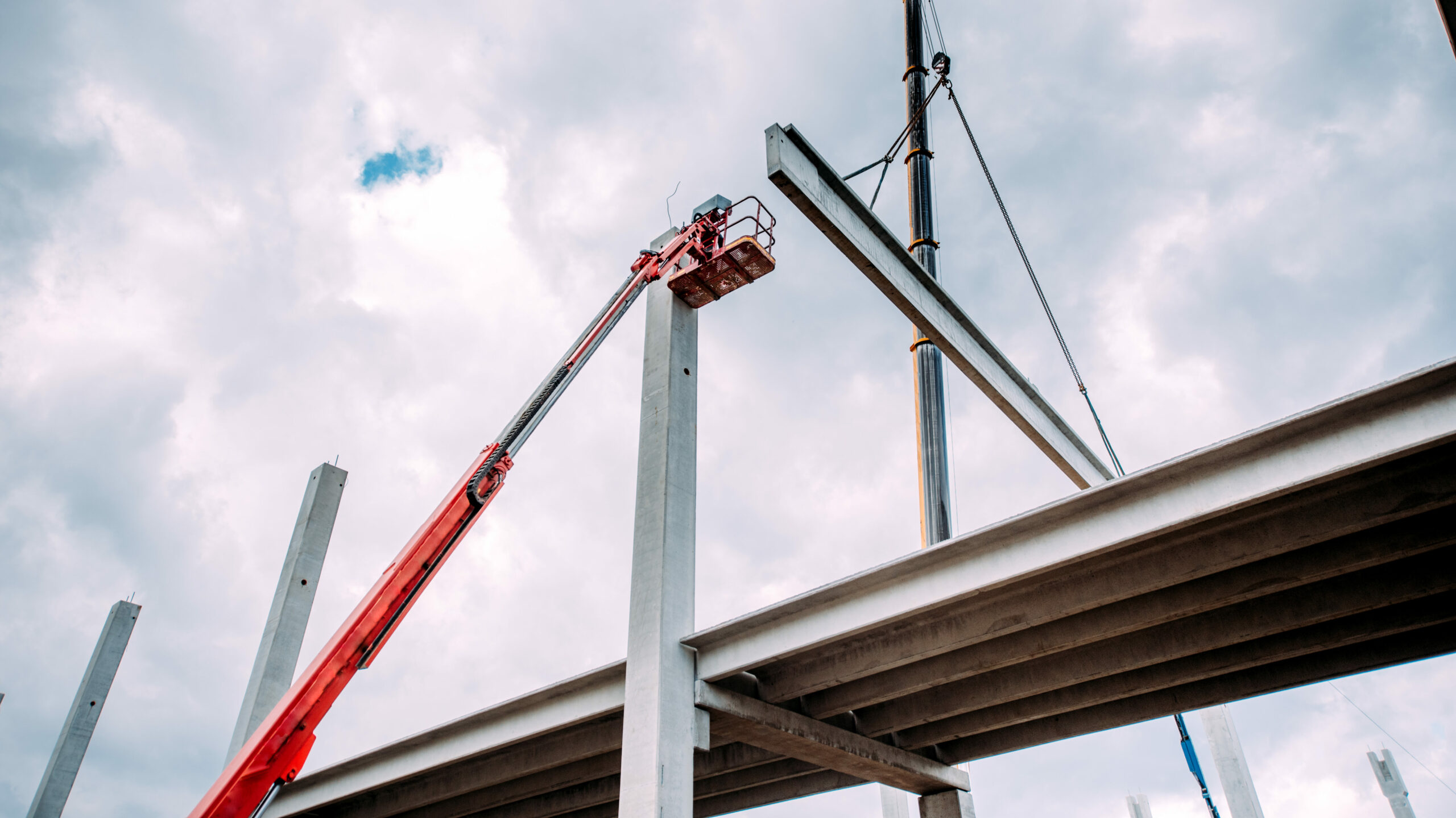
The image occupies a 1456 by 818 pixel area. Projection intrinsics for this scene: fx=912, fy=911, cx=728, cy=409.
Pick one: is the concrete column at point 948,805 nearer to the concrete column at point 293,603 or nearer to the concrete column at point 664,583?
the concrete column at point 664,583

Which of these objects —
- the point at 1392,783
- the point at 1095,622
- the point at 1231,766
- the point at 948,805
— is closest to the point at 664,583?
the point at 1095,622

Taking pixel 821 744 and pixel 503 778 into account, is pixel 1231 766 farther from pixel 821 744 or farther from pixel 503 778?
pixel 503 778

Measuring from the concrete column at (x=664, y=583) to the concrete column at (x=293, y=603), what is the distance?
500 inches

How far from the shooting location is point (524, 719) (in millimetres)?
15805

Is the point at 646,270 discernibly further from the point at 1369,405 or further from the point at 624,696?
the point at 1369,405

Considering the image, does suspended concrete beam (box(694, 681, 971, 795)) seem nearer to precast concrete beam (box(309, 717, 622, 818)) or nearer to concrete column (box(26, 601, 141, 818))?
precast concrete beam (box(309, 717, 622, 818))

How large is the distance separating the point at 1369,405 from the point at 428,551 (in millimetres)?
15229

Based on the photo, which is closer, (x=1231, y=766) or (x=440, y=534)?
(x=440, y=534)

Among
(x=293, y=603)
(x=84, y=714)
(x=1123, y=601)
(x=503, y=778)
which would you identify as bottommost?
(x=503, y=778)

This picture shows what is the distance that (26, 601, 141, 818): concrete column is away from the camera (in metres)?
24.6

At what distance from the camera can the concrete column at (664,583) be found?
13.0m

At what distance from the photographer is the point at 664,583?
1414 centimetres

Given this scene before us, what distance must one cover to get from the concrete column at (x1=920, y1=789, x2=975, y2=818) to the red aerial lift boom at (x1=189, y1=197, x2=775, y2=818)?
11.0 metres

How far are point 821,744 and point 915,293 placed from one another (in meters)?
7.94
